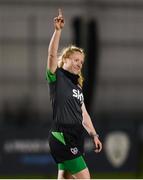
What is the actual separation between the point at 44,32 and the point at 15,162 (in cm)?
1285

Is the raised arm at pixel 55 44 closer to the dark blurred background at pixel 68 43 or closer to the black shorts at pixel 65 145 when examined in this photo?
the black shorts at pixel 65 145

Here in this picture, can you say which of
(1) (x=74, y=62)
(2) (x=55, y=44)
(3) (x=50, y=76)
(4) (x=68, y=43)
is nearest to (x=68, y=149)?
(3) (x=50, y=76)

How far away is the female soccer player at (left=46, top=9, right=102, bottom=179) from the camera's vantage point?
7180mm

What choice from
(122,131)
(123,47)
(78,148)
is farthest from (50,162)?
(123,47)

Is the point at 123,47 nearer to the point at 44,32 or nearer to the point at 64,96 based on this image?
the point at 44,32

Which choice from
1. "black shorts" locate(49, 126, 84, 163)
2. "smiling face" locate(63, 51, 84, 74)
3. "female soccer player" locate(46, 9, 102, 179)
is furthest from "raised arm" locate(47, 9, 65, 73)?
"black shorts" locate(49, 126, 84, 163)

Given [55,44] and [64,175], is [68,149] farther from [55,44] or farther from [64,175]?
[55,44]

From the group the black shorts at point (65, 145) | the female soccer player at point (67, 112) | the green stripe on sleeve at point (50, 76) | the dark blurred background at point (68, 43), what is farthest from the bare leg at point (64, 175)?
the dark blurred background at point (68, 43)

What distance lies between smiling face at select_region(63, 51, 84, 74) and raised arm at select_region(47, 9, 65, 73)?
174mm

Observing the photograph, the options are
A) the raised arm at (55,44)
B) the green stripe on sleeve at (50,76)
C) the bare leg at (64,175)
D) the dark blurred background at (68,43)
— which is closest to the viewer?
the raised arm at (55,44)

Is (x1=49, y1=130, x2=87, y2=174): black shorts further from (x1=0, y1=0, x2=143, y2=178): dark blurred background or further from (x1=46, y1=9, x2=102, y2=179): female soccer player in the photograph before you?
(x1=0, y1=0, x2=143, y2=178): dark blurred background

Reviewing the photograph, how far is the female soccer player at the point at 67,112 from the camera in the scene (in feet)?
23.6

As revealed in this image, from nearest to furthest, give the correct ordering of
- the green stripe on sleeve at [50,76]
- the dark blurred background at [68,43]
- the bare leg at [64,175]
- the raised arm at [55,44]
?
the raised arm at [55,44] < the green stripe on sleeve at [50,76] < the bare leg at [64,175] < the dark blurred background at [68,43]

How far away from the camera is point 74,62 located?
7227 mm
